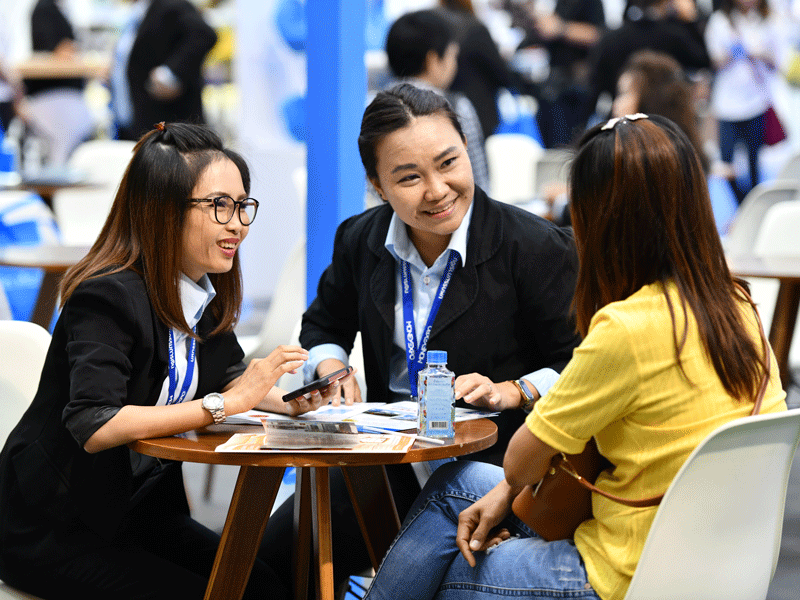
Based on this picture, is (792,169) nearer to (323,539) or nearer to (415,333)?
(415,333)

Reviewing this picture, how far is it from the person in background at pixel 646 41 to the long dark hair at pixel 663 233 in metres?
5.04

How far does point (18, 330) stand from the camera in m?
2.22

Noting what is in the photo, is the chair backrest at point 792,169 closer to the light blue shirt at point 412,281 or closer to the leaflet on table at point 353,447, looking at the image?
Result: the light blue shirt at point 412,281

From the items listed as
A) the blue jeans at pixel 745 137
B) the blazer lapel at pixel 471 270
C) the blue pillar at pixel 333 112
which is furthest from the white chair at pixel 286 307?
the blue jeans at pixel 745 137

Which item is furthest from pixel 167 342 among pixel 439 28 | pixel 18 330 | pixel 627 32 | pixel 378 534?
pixel 627 32

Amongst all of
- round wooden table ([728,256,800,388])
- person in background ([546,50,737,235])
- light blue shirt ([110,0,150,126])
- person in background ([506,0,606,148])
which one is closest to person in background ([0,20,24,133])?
light blue shirt ([110,0,150,126])

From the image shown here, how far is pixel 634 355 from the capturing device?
4.94 feet

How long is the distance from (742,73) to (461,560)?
6.82m

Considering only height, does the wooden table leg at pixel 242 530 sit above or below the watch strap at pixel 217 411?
below

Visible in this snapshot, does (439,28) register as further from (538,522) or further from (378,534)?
(538,522)

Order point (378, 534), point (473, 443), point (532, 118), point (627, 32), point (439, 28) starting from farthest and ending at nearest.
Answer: point (532, 118)
point (627, 32)
point (439, 28)
point (378, 534)
point (473, 443)

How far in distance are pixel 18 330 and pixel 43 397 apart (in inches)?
13.1

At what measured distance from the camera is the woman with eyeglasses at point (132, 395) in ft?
6.10

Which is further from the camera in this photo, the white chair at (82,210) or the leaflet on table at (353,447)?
the white chair at (82,210)
